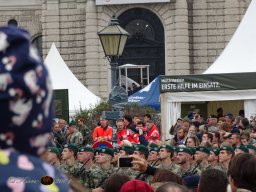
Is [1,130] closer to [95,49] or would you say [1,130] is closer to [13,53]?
[13,53]

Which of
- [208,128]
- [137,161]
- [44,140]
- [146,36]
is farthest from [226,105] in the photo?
[44,140]

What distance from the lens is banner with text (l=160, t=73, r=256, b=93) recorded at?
61.6 feet

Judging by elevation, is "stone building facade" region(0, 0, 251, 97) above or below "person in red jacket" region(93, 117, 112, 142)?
above

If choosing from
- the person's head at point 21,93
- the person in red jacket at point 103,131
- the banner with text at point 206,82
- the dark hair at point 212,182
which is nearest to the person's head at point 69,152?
the person in red jacket at point 103,131

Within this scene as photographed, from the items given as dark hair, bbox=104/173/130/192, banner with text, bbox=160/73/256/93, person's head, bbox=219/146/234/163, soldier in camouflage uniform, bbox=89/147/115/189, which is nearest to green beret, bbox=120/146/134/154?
soldier in camouflage uniform, bbox=89/147/115/189

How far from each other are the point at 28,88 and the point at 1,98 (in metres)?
0.06

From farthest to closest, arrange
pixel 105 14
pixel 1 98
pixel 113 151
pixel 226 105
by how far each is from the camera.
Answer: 1. pixel 105 14
2. pixel 226 105
3. pixel 113 151
4. pixel 1 98

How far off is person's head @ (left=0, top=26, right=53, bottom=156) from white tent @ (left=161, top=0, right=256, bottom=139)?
16941 mm

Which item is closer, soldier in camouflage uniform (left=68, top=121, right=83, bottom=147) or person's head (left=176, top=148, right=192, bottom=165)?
person's head (left=176, top=148, right=192, bottom=165)

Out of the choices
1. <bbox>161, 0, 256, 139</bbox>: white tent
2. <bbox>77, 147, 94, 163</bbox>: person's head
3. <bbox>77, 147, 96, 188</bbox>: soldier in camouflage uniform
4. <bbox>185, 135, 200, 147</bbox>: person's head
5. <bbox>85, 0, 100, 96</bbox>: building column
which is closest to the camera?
<bbox>77, 147, 96, 188</bbox>: soldier in camouflage uniform

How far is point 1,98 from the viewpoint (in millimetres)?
1692

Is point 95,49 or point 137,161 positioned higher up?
point 95,49

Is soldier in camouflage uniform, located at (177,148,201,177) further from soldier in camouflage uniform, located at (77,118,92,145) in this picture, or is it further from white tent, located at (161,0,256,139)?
white tent, located at (161,0,256,139)

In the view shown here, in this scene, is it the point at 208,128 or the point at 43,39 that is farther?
the point at 43,39
